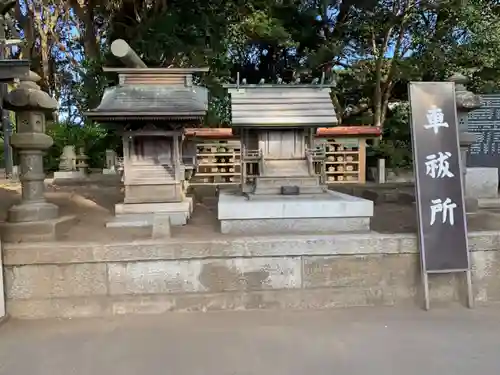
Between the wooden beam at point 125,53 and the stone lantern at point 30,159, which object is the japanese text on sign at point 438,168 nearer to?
the wooden beam at point 125,53

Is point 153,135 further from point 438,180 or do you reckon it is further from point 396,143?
point 396,143

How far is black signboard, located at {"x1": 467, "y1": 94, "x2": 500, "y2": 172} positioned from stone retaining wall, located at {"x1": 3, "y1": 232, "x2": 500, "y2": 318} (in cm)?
583

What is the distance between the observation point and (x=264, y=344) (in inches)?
156

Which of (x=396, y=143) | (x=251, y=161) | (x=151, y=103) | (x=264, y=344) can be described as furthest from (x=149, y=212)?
(x=396, y=143)

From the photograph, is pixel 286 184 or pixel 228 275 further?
pixel 286 184

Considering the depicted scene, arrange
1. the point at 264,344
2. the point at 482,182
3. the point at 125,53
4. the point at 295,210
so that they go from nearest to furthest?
1. the point at 264,344
2. the point at 295,210
3. the point at 125,53
4. the point at 482,182

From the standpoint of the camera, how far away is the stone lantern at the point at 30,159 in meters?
5.31

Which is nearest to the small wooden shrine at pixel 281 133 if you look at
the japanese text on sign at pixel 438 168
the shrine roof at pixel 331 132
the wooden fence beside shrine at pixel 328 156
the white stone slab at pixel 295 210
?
the white stone slab at pixel 295 210

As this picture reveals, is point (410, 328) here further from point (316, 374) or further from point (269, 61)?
point (269, 61)

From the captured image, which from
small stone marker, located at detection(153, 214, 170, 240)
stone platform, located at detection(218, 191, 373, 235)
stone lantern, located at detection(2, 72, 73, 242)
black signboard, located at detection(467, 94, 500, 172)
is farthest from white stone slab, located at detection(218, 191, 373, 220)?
black signboard, located at detection(467, 94, 500, 172)

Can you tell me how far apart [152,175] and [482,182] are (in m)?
6.69

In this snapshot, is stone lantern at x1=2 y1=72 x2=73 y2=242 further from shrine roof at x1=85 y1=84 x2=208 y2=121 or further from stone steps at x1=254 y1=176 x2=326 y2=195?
stone steps at x1=254 y1=176 x2=326 y2=195

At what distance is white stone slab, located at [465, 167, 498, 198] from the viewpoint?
8.95 metres

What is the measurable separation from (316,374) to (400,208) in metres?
5.37
